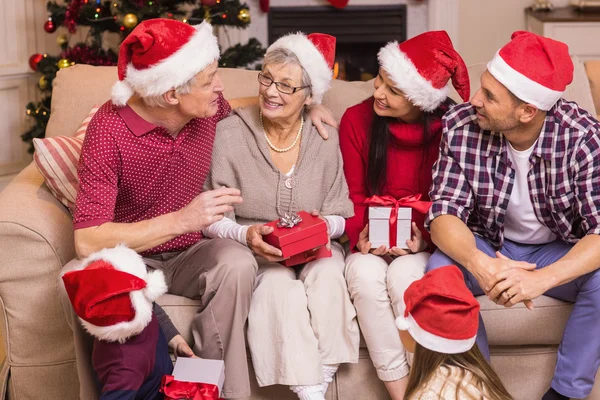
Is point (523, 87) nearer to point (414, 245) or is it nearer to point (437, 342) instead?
point (414, 245)

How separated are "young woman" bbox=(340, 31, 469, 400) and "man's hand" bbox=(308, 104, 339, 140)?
44 millimetres

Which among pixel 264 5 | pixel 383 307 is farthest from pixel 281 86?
pixel 264 5

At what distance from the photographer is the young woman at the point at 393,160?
2.36 m

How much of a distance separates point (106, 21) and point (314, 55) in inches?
73.3

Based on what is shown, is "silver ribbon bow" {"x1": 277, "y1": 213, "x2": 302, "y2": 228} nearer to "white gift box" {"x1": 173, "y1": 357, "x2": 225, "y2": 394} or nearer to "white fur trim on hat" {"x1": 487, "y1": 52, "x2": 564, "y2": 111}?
"white gift box" {"x1": 173, "y1": 357, "x2": 225, "y2": 394}

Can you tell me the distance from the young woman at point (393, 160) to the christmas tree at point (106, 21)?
5.33ft

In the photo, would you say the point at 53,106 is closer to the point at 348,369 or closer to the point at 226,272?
the point at 226,272

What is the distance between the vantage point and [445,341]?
168cm

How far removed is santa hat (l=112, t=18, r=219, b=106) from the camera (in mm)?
2289

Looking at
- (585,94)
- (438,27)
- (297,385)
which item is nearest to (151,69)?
(297,385)

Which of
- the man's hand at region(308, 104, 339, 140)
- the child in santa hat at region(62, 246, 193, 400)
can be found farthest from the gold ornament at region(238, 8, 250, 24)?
the child in santa hat at region(62, 246, 193, 400)

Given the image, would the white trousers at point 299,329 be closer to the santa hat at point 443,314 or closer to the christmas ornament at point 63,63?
the santa hat at point 443,314

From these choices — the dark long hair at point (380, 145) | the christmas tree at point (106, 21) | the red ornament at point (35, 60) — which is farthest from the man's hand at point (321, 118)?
the red ornament at point (35, 60)

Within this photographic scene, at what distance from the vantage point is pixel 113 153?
7.57 ft
